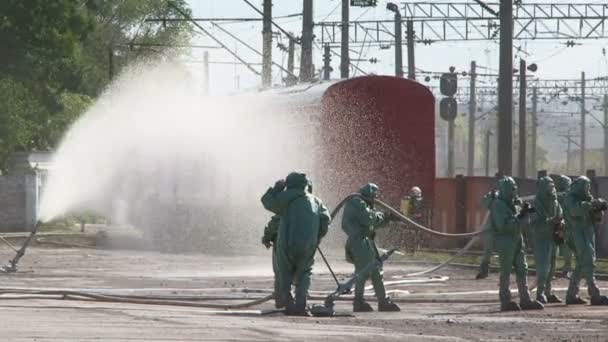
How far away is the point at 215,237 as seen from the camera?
143 feet

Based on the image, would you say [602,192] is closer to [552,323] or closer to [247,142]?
[247,142]

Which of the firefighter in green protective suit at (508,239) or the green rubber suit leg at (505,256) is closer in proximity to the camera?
the firefighter in green protective suit at (508,239)

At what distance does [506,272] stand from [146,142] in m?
26.8

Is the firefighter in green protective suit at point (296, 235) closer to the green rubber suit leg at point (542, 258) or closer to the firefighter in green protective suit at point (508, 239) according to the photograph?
the firefighter in green protective suit at point (508, 239)

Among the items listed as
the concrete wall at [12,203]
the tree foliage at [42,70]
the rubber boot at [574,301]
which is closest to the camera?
the rubber boot at [574,301]

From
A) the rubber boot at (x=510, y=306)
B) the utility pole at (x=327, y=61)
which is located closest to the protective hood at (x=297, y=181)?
the rubber boot at (x=510, y=306)

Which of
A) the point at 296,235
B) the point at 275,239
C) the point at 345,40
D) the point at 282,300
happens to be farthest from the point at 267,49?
the point at 296,235

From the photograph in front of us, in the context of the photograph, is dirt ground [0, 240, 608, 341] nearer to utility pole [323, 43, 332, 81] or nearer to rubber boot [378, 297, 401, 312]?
rubber boot [378, 297, 401, 312]

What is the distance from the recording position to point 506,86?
36594 mm

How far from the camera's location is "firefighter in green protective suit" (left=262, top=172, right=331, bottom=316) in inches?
786

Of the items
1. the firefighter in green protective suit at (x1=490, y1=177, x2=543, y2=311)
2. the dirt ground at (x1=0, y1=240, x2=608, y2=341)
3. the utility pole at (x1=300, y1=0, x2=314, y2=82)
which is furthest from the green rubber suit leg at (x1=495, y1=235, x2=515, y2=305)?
the utility pole at (x1=300, y1=0, x2=314, y2=82)

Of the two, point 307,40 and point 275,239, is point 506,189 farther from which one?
point 307,40

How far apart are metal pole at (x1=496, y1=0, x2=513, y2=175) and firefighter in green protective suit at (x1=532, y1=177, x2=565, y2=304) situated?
13.5 meters

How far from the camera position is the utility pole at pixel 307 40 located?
156 feet
